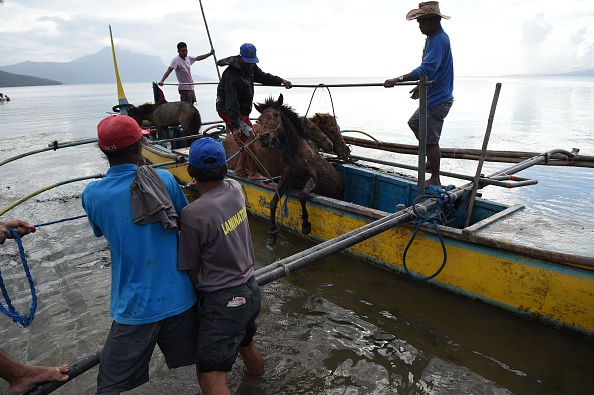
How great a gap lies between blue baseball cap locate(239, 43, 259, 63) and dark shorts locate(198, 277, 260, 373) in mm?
4975

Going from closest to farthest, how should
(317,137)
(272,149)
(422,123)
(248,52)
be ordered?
1. (422,123)
2. (248,52)
3. (272,149)
4. (317,137)

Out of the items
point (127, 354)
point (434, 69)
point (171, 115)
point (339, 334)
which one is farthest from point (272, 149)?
point (171, 115)

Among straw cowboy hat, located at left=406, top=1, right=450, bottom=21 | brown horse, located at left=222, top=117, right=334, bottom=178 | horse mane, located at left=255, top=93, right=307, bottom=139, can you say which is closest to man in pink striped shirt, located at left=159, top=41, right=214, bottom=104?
brown horse, located at left=222, top=117, right=334, bottom=178

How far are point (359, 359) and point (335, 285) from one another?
157 centimetres

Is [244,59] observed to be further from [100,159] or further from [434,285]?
[100,159]

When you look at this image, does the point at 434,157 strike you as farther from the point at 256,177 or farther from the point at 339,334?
the point at 256,177

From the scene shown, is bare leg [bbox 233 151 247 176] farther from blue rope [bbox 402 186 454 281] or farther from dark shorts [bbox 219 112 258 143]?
blue rope [bbox 402 186 454 281]

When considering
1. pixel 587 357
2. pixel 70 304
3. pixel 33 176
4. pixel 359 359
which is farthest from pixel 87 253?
pixel 33 176

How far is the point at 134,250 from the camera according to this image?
2.23m

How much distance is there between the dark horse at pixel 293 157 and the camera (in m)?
6.13

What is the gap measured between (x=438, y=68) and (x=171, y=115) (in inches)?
331

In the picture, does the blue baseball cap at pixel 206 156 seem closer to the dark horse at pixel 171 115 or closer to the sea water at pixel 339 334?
the sea water at pixel 339 334

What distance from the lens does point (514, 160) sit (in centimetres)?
629

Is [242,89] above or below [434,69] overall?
below
